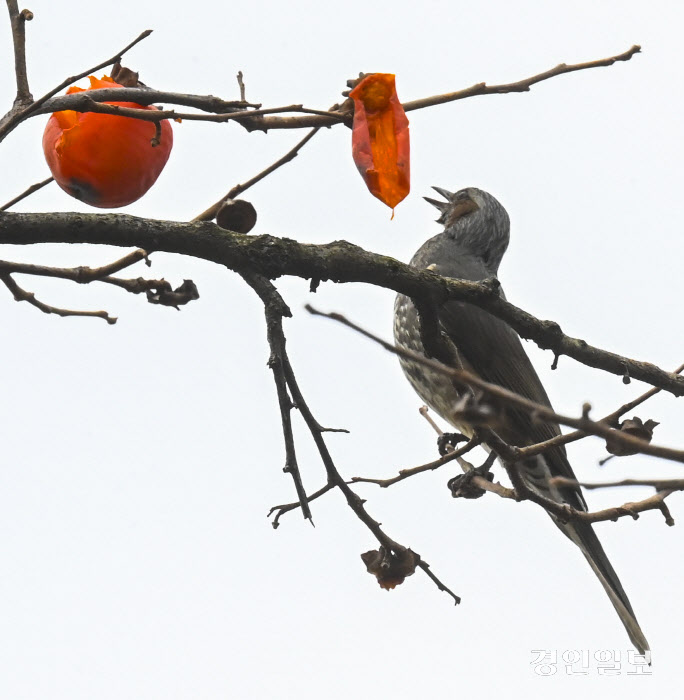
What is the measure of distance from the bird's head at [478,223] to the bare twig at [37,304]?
396 cm

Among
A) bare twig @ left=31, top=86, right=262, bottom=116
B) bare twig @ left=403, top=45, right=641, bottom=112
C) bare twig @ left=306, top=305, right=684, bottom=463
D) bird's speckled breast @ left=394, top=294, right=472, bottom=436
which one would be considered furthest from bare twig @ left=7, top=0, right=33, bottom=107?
bird's speckled breast @ left=394, top=294, right=472, bottom=436

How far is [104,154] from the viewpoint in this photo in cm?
236

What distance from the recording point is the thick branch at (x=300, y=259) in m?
2.26

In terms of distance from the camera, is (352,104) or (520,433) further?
(520,433)


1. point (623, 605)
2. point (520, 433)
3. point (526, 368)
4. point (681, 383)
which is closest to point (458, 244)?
point (526, 368)

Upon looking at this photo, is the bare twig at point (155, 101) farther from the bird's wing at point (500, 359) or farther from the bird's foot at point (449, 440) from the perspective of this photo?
the bird's wing at point (500, 359)

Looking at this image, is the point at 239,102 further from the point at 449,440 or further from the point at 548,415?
the point at 449,440

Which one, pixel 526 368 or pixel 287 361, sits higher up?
pixel 526 368

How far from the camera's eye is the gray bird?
4754 mm

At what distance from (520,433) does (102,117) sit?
11.0 ft

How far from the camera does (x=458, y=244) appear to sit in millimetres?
6430

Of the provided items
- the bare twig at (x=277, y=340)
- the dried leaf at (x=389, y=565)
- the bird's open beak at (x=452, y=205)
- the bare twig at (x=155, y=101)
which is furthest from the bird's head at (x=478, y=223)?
the bare twig at (x=155, y=101)

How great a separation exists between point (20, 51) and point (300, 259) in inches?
31.3

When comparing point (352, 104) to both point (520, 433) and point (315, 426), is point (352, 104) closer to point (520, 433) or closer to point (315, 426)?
point (315, 426)
